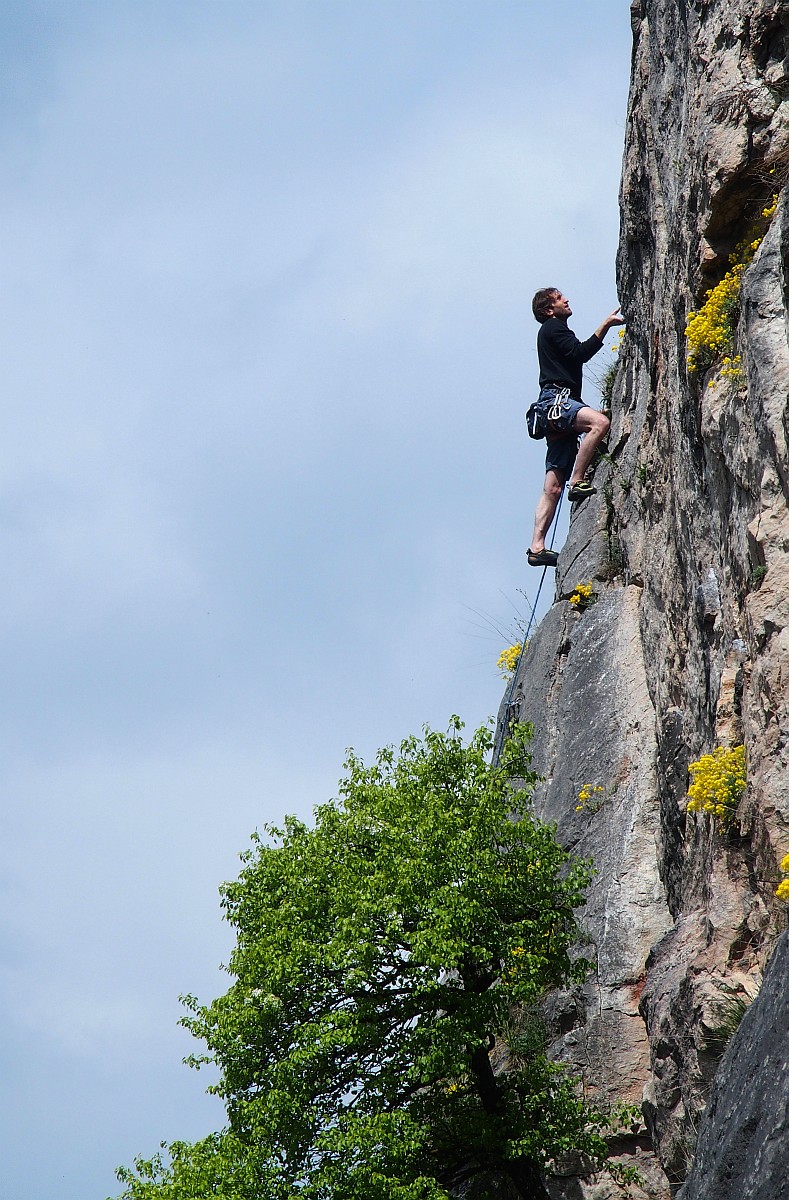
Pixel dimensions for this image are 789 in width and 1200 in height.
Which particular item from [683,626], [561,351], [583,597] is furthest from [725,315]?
[583,597]

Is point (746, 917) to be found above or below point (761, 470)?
below

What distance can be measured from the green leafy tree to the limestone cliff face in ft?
3.88

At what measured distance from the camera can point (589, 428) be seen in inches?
853

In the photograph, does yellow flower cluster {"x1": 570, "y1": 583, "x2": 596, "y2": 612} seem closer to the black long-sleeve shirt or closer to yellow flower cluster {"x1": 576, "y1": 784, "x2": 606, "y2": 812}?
the black long-sleeve shirt

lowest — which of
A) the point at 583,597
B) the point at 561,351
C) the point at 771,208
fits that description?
the point at 771,208

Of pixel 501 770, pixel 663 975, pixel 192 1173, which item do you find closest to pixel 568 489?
pixel 501 770

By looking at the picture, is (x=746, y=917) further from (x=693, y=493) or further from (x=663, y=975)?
(x=693, y=493)

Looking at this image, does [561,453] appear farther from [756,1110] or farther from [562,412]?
[756,1110]

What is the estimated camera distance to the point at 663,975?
14125 millimetres

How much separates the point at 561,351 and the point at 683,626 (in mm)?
6724

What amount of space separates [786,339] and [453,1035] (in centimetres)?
809

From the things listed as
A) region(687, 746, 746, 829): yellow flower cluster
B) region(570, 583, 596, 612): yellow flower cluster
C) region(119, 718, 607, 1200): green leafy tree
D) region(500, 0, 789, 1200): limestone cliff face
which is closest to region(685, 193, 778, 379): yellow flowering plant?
region(500, 0, 789, 1200): limestone cliff face

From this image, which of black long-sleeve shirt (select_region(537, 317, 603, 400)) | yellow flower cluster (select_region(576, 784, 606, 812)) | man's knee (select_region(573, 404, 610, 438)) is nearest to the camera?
yellow flower cluster (select_region(576, 784, 606, 812))

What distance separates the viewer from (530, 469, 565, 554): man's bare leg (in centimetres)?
2206
